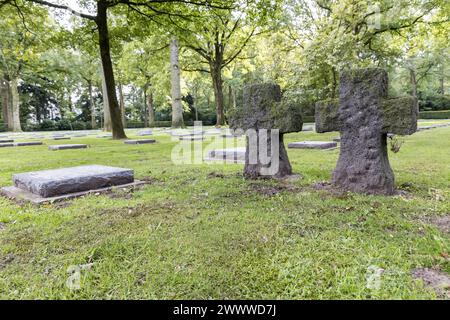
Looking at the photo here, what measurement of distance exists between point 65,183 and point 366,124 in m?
4.01

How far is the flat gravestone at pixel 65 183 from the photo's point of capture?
3.52 metres

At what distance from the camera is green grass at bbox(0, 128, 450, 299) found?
65.3 inches

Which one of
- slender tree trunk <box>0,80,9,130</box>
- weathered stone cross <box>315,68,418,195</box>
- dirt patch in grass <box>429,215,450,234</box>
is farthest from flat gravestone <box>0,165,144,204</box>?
slender tree trunk <box>0,80,9,130</box>

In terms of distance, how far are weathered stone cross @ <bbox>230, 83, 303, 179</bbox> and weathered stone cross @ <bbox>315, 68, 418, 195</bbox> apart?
73 centimetres

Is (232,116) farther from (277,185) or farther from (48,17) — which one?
(48,17)

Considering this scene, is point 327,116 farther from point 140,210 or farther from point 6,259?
point 6,259

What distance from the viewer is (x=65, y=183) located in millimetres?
3645

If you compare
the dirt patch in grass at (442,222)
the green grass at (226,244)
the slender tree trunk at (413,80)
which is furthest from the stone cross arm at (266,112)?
the slender tree trunk at (413,80)

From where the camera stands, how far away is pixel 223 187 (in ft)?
13.1

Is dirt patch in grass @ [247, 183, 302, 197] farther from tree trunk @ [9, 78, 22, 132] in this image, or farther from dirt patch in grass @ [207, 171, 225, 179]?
tree trunk @ [9, 78, 22, 132]

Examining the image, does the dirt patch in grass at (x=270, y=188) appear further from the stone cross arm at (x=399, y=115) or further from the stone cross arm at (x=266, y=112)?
the stone cross arm at (x=399, y=115)

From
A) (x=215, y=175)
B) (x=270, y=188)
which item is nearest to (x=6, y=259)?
(x=270, y=188)

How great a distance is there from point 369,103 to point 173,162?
4.25 meters
